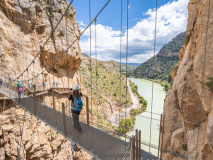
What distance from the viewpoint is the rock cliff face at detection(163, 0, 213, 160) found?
7.15 feet

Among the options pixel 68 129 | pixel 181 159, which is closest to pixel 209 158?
pixel 181 159

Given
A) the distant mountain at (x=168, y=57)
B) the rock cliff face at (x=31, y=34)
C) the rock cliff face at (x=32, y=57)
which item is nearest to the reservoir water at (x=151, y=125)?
the distant mountain at (x=168, y=57)

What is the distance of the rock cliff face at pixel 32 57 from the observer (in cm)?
538

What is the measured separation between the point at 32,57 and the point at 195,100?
29.3 ft

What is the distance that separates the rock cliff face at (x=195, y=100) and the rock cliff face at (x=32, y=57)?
221 inches

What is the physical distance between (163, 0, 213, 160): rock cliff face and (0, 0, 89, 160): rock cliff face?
18.4 ft

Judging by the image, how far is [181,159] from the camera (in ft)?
9.44

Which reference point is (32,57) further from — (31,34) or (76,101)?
(76,101)

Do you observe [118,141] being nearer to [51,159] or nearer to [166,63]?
[51,159]

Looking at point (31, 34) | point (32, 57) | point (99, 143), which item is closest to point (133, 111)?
point (32, 57)

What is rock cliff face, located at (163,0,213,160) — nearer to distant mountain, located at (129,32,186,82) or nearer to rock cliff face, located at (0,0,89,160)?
distant mountain, located at (129,32,186,82)

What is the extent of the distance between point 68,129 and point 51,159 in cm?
525

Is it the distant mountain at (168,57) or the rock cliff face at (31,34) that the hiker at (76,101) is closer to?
the distant mountain at (168,57)

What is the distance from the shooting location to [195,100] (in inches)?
107
